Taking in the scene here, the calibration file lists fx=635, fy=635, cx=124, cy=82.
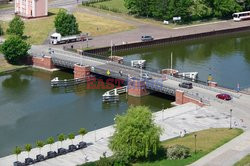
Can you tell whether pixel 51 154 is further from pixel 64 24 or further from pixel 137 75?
pixel 64 24

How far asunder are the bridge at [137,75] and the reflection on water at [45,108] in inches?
89.1

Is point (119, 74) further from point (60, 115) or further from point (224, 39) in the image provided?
point (224, 39)

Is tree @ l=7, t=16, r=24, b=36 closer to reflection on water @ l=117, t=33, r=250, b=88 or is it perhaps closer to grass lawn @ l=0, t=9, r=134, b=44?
grass lawn @ l=0, t=9, r=134, b=44

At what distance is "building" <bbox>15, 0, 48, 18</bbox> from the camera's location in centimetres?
14925

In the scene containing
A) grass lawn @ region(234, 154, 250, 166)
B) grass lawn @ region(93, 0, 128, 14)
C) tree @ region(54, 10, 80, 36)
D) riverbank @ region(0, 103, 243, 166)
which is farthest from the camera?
grass lawn @ region(93, 0, 128, 14)

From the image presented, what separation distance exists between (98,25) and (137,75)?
4265cm

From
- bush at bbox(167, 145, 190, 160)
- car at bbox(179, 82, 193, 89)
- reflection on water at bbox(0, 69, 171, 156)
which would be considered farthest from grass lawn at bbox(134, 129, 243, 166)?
car at bbox(179, 82, 193, 89)

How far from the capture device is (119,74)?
356 feet

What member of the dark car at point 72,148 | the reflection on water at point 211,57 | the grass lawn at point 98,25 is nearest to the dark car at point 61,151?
the dark car at point 72,148

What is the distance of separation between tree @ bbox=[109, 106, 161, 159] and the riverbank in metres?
4.11

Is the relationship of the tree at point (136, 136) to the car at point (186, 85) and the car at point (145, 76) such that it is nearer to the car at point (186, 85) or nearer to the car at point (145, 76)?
the car at point (186, 85)

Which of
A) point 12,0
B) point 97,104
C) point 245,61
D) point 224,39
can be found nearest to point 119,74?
point 97,104

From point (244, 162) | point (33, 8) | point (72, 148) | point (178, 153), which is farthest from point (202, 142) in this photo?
point (33, 8)

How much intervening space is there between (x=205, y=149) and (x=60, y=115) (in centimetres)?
2642
